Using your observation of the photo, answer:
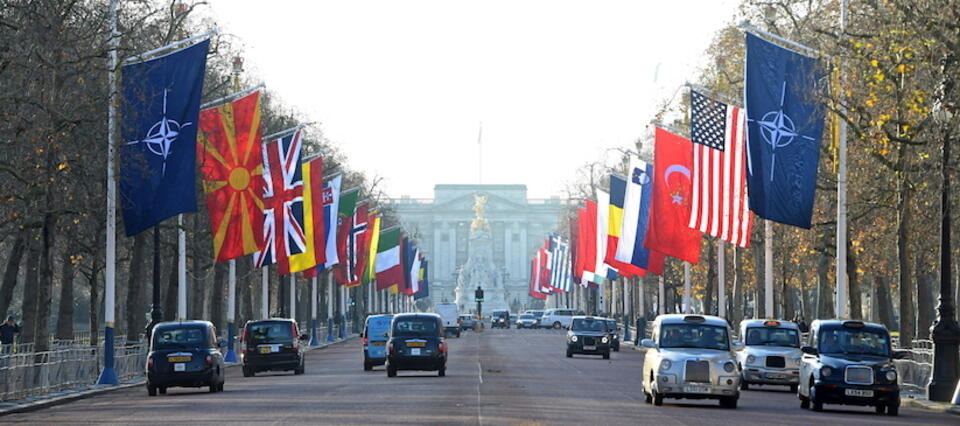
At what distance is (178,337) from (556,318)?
9833cm

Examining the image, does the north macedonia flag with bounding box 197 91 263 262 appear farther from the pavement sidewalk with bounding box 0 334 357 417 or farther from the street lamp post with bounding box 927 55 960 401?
the street lamp post with bounding box 927 55 960 401

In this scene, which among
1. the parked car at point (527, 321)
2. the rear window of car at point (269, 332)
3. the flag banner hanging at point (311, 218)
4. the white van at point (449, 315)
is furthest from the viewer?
the parked car at point (527, 321)

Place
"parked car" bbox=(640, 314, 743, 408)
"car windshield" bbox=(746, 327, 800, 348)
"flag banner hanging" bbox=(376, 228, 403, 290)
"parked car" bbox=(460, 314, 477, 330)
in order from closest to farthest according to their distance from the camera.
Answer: "parked car" bbox=(640, 314, 743, 408) → "car windshield" bbox=(746, 327, 800, 348) → "flag banner hanging" bbox=(376, 228, 403, 290) → "parked car" bbox=(460, 314, 477, 330)

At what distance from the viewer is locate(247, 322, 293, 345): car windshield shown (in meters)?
48.8

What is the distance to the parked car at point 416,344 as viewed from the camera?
45312 mm

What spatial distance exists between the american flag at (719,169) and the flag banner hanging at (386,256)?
54.7m

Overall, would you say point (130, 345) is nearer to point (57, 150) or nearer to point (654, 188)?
point (57, 150)

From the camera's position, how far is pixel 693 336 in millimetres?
33156

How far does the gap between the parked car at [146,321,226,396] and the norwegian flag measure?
17316 mm

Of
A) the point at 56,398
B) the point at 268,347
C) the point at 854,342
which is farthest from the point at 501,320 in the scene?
the point at 854,342

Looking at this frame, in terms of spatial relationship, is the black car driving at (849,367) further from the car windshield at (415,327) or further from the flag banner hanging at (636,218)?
the flag banner hanging at (636,218)

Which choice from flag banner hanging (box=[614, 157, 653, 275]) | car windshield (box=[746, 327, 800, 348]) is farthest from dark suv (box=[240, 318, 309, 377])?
flag banner hanging (box=[614, 157, 653, 275])

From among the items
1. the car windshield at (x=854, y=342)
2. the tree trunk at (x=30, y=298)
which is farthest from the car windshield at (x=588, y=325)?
the car windshield at (x=854, y=342)

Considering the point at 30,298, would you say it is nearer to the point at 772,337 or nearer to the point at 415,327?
the point at 415,327
